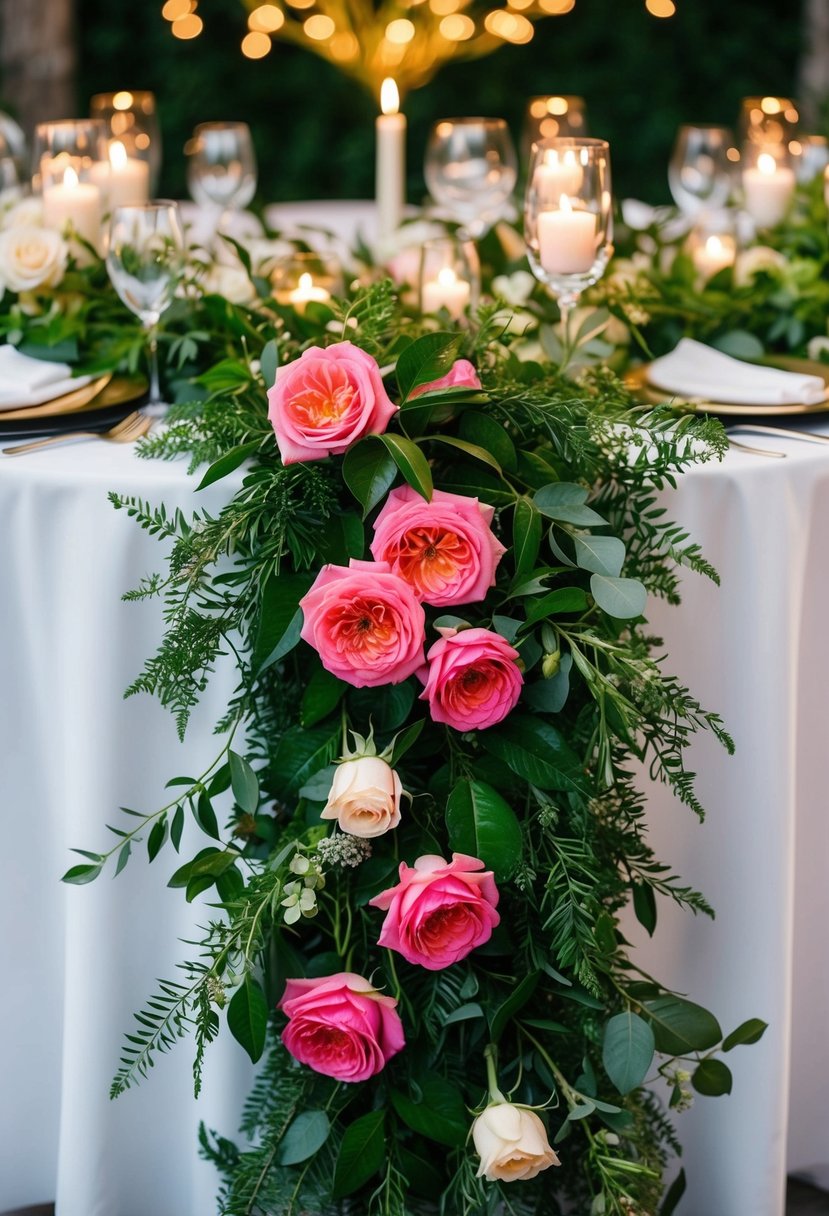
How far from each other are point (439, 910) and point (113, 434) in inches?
23.6

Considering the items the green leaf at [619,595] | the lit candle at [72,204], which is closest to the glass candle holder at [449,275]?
the lit candle at [72,204]

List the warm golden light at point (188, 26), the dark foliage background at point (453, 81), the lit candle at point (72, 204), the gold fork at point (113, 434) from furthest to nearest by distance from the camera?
the dark foliage background at point (453, 81)
the warm golden light at point (188, 26)
the lit candle at point (72, 204)
the gold fork at point (113, 434)

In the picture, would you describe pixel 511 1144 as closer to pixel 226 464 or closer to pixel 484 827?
pixel 484 827

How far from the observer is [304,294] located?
57.8 inches

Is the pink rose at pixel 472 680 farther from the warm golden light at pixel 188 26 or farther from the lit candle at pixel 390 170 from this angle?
the warm golden light at pixel 188 26

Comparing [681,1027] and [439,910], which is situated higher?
[439,910]

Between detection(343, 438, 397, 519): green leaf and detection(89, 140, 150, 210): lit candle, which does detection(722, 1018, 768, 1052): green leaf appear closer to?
detection(343, 438, 397, 519): green leaf

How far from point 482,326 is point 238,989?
2.02 ft

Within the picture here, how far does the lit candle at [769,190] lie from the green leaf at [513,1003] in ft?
4.91

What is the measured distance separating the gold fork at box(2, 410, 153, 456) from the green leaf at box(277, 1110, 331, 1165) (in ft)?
2.09

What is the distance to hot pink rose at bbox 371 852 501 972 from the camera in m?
0.99

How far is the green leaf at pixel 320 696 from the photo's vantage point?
1058 mm

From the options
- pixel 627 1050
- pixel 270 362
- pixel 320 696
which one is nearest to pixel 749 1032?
pixel 627 1050

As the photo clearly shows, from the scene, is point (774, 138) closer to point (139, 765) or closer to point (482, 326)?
Result: point (482, 326)
